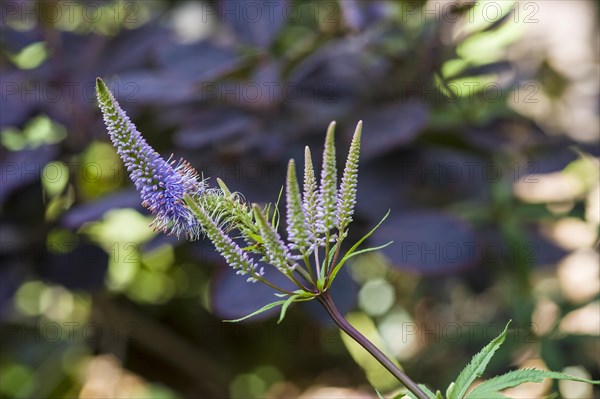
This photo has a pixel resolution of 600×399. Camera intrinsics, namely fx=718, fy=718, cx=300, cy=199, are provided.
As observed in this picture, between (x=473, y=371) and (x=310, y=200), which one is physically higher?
(x=310, y=200)

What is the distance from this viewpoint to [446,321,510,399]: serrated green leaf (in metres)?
0.40

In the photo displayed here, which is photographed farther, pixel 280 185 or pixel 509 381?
pixel 280 185

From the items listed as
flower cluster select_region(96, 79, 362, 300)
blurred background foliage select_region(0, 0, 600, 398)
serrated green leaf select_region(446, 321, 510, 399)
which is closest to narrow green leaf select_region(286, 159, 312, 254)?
flower cluster select_region(96, 79, 362, 300)

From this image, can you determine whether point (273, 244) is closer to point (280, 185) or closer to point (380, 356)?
point (380, 356)

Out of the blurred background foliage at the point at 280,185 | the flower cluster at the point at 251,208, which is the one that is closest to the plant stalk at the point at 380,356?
the flower cluster at the point at 251,208

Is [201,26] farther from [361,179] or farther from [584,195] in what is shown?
[584,195]

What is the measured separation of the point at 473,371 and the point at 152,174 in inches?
8.4

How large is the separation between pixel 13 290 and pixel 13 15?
21.0 inches

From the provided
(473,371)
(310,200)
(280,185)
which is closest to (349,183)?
(310,200)

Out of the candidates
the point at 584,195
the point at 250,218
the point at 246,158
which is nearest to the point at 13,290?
the point at 246,158

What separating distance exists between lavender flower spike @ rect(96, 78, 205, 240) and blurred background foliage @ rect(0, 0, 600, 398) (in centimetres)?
51

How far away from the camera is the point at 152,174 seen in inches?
15.3

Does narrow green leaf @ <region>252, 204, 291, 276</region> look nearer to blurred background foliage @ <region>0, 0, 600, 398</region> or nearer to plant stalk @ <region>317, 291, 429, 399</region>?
plant stalk @ <region>317, 291, 429, 399</region>

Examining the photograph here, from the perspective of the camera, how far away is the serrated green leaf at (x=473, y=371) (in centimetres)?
40
